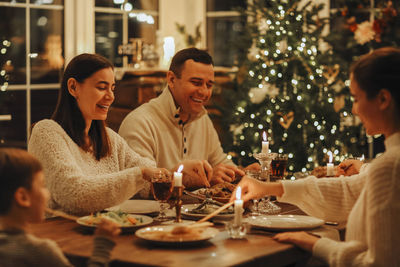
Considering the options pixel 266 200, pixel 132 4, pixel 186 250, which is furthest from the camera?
pixel 132 4

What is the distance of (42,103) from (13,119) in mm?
325

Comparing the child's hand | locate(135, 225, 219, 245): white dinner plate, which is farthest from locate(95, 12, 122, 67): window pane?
the child's hand

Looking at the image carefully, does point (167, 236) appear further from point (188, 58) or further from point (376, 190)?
point (188, 58)

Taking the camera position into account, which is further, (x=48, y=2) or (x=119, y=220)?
(x=48, y=2)

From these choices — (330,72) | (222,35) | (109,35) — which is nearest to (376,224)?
(330,72)

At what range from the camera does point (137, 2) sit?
575 cm

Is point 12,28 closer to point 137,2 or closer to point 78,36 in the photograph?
point 78,36

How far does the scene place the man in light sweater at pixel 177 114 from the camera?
352cm

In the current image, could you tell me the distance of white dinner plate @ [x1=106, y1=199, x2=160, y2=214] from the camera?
2461 mm

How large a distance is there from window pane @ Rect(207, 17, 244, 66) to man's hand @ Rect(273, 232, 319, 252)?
13.3ft

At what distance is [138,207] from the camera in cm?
253

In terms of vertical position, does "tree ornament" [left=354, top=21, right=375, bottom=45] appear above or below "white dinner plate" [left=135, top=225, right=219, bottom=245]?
above

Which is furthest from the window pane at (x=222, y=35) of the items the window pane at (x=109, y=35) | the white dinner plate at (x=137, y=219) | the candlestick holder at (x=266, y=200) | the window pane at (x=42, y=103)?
the white dinner plate at (x=137, y=219)

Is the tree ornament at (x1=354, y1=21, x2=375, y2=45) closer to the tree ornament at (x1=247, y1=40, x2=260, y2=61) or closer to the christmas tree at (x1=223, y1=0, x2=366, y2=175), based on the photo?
the christmas tree at (x1=223, y1=0, x2=366, y2=175)
